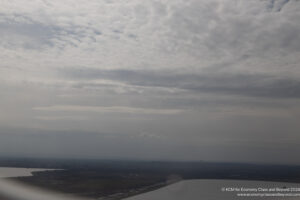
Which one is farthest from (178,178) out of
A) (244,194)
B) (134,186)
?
(244,194)

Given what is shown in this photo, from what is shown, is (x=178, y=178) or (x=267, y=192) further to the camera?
(x=178, y=178)

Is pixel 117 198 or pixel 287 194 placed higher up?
pixel 287 194

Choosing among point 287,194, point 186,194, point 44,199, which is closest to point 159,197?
point 186,194

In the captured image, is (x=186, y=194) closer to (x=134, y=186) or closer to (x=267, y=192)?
(x=267, y=192)

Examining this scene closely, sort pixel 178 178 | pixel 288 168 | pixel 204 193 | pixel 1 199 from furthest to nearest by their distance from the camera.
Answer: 1. pixel 288 168
2. pixel 178 178
3. pixel 204 193
4. pixel 1 199

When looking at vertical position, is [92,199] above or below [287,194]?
below

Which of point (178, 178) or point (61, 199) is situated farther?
point (178, 178)

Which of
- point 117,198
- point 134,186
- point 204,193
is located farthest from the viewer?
point 134,186

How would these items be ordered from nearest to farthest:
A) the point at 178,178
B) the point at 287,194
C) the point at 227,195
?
1. the point at 287,194
2. the point at 227,195
3. the point at 178,178

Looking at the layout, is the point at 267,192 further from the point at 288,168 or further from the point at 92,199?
the point at 288,168
